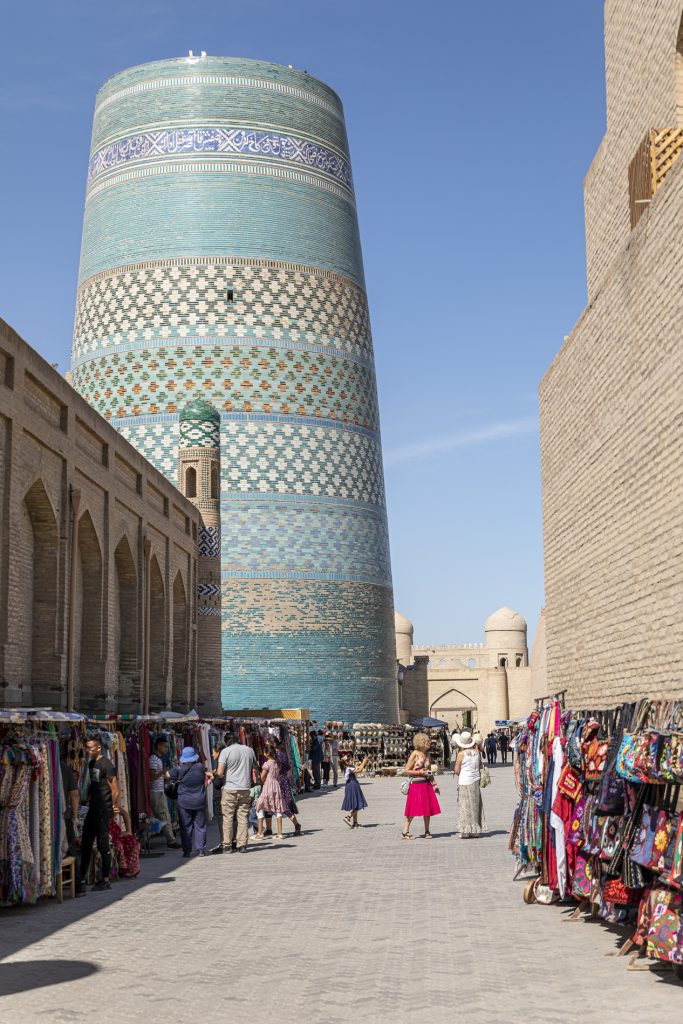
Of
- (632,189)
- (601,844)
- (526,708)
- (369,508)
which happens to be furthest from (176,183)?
(526,708)

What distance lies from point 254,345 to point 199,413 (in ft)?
12.3

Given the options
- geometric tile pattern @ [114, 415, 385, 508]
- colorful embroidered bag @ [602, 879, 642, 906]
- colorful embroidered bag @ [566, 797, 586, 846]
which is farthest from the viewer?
geometric tile pattern @ [114, 415, 385, 508]

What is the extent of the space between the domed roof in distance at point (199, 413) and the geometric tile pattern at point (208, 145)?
21.4 ft

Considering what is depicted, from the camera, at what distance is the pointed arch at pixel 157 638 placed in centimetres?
1948

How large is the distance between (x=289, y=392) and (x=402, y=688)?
14.1m

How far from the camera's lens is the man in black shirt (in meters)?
9.61

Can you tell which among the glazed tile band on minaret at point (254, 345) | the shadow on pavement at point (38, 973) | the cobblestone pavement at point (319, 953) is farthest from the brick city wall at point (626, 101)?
the glazed tile band on minaret at point (254, 345)

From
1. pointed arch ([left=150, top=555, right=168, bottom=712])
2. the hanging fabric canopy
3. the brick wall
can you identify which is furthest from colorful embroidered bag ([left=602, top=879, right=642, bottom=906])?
the hanging fabric canopy

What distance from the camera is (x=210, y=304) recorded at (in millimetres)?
27125

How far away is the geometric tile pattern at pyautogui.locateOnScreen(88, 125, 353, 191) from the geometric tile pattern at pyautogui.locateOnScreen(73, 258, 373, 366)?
2.40 m

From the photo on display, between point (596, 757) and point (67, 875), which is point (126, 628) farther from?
point (596, 757)

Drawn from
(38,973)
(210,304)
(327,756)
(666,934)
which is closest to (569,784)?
(666,934)

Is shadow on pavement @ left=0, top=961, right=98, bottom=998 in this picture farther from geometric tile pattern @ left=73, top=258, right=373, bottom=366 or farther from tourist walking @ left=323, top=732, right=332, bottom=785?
geometric tile pattern @ left=73, top=258, right=373, bottom=366

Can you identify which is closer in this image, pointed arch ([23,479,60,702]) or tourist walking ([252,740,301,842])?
tourist walking ([252,740,301,842])
